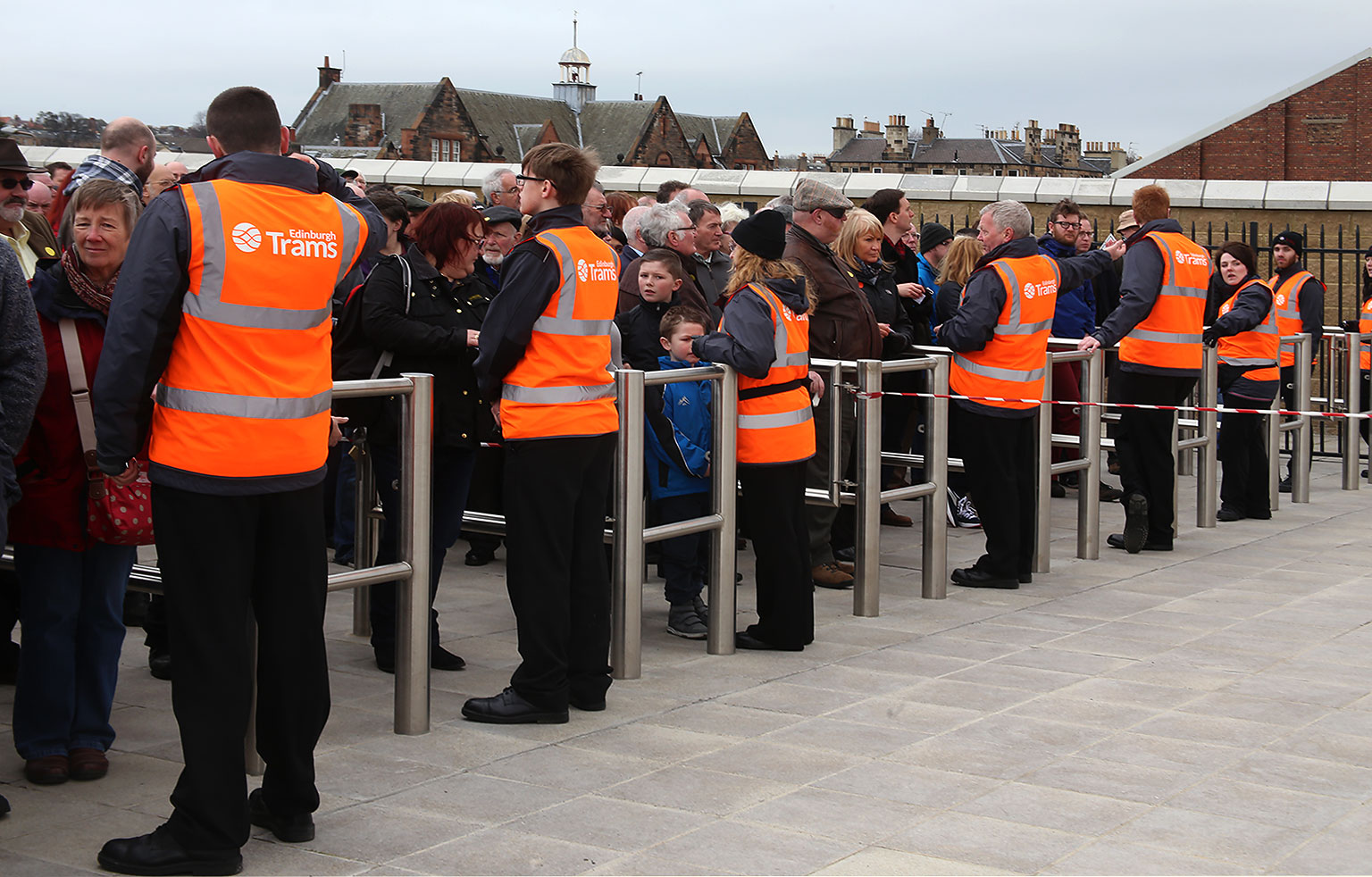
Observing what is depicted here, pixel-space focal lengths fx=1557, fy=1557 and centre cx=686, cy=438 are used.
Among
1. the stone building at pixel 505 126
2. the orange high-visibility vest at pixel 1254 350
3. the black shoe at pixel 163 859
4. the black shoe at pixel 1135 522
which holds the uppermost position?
the stone building at pixel 505 126

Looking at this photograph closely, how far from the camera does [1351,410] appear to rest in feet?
38.2

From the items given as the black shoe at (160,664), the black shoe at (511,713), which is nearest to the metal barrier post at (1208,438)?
the black shoe at (511,713)

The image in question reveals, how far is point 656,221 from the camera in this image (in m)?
7.77

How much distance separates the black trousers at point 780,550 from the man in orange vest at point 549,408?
112 centimetres

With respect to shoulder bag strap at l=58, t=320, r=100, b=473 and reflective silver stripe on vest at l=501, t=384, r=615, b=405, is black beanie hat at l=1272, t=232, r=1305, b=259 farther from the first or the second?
shoulder bag strap at l=58, t=320, r=100, b=473

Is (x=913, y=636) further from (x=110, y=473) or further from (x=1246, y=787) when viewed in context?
(x=110, y=473)

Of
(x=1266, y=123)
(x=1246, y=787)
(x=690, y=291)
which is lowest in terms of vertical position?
(x=1246, y=787)

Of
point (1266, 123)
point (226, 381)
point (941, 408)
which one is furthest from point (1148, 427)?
point (1266, 123)

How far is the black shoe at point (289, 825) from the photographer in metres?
4.18

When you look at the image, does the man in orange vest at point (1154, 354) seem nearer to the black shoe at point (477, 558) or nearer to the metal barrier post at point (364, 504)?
the black shoe at point (477, 558)

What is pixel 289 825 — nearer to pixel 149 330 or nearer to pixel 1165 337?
pixel 149 330

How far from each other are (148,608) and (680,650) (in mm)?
2180

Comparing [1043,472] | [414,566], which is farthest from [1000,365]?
[414,566]

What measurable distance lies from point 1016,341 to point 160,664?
4374mm
